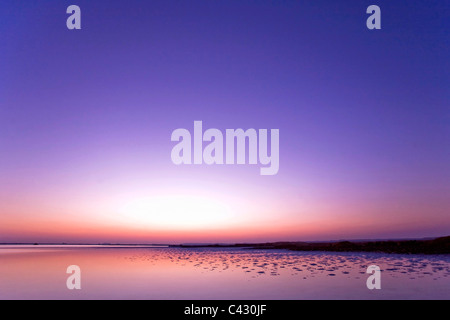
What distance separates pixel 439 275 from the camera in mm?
27984
